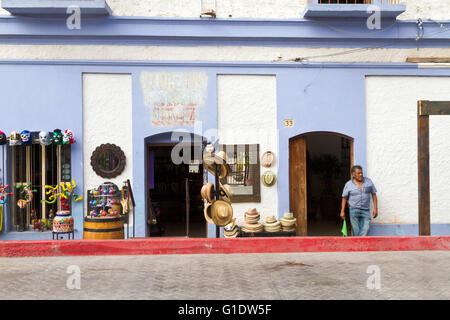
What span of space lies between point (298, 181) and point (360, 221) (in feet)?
5.62

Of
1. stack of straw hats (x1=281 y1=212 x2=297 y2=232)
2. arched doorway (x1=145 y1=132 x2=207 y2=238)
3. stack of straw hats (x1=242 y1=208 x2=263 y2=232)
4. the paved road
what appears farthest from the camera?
arched doorway (x1=145 y1=132 x2=207 y2=238)

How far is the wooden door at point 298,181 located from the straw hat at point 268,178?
488 millimetres

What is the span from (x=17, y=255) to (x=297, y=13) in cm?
790

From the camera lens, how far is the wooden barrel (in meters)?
8.78

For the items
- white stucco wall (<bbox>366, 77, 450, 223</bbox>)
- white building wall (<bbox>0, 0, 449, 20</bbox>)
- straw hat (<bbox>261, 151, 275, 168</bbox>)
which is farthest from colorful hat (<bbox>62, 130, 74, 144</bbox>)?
white stucco wall (<bbox>366, 77, 450, 223</bbox>)

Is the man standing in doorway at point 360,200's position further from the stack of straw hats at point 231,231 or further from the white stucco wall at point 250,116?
the stack of straw hats at point 231,231

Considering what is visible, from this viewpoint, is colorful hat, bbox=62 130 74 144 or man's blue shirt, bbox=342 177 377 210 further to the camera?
colorful hat, bbox=62 130 74 144

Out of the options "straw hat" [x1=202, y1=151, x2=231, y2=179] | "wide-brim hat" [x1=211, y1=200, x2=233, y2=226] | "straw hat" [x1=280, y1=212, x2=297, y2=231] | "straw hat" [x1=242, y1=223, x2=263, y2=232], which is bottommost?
"straw hat" [x1=242, y1=223, x2=263, y2=232]

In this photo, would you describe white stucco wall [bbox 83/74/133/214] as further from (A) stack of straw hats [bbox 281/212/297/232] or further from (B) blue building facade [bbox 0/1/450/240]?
(A) stack of straw hats [bbox 281/212/297/232]

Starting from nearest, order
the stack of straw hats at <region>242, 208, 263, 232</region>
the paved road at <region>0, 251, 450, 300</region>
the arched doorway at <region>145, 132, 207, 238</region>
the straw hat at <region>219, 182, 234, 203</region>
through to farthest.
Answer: the paved road at <region>0, 251, 450, 300</region>
the straw hat at <region>219, 182, 234, 203</region>
the stack of straw hats at <region>242, 208, 263, 232</region>
the arched doorway at <region>145, 132, 207, 238</region>

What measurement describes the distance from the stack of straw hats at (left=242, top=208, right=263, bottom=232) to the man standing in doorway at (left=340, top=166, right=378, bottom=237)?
6.35ft

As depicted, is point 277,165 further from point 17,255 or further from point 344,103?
point 17,255

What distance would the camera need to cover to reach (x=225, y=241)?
8742 millimetres
